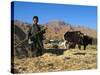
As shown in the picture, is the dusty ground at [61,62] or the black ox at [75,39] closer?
the dusty ground at [61,62]

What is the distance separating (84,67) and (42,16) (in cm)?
88

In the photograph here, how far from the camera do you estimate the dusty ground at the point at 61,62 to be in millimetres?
2775

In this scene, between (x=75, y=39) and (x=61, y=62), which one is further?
(x=75, y=39)

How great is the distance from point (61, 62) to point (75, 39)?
367mm

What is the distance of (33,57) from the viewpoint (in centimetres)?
283

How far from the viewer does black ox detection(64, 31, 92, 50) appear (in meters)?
3.02

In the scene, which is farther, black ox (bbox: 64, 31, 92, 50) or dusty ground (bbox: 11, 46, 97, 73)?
black ox (bbox: 64, 31, 92, 50)

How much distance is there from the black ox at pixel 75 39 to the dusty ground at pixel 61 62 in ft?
0.23

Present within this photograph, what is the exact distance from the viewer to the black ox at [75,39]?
302cm

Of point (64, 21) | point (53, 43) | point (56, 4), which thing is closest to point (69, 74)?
point (53, 43)

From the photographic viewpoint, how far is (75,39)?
10.1 ft

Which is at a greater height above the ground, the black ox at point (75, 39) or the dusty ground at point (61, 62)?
the black ox at point (75, 39)

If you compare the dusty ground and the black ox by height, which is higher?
the black ox

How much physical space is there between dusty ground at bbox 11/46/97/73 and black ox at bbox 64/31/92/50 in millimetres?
71
